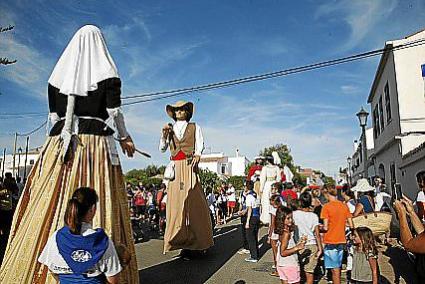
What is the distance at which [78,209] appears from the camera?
2.92 metres

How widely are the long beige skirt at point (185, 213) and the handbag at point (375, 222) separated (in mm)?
2485

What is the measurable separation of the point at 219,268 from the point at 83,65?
4.32 m

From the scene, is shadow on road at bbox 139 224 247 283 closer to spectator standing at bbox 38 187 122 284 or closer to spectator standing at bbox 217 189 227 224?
spectator standing at bbox 38 187 122 284

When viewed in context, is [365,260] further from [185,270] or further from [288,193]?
[288,193]

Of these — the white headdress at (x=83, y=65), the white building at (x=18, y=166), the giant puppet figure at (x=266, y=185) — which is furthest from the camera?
the white building at (x=18, y=166)

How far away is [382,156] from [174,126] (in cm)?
1872

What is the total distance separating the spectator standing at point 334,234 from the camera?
646 centimetres

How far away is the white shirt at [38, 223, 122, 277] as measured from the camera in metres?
2.85

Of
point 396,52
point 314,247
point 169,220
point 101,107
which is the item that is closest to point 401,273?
point 314,247

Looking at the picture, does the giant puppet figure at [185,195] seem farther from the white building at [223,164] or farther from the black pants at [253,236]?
the white building at [223,164]

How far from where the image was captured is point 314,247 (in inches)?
251

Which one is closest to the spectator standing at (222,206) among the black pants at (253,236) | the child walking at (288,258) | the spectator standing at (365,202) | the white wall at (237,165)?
the spectator standing at (365,202)

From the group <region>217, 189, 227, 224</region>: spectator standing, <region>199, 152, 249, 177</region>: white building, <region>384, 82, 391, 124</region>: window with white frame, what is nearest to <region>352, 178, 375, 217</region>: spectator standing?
<region>384, 82, 391, 124</region>: window with white frame

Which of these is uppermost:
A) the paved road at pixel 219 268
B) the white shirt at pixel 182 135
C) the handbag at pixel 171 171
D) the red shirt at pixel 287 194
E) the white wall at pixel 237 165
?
the white wall at pixel 237 165
